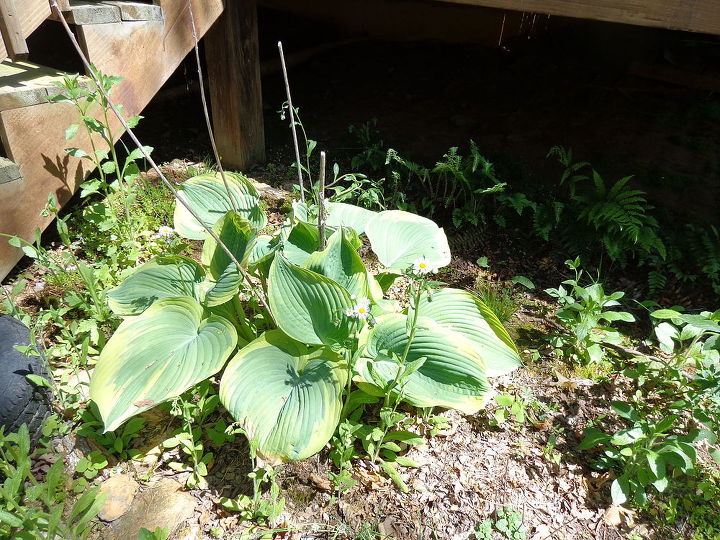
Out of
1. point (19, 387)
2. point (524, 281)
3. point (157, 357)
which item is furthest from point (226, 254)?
point (524, 281)

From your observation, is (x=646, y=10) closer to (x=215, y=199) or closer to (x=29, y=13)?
(x=215, y=199)

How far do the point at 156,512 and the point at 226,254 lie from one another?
3.48 feet

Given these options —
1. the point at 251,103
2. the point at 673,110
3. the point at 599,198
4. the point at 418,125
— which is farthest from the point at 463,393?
the point at 673,110

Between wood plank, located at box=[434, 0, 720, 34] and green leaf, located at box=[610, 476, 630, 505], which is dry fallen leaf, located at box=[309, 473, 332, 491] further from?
wood plank, located at box=[434, 0, 720, 34]

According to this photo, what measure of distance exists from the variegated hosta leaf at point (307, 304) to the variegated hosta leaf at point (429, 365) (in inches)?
6.3

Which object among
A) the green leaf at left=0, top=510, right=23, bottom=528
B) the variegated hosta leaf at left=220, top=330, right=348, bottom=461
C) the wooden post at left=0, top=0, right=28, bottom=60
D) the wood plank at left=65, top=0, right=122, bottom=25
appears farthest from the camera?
the wood plank at left=65, top=0, right=122, bottom=25

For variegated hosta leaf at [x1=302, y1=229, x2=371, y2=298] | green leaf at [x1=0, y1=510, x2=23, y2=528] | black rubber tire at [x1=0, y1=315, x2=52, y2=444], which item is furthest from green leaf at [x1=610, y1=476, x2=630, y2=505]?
black rubber tire at [x1=0, y1=315, x2=52, y2=444]

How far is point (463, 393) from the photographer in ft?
6.46

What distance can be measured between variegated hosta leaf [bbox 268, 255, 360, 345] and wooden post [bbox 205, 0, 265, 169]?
2.08 meters

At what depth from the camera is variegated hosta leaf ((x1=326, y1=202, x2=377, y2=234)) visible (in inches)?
103

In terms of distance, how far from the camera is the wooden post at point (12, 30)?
7.36ft

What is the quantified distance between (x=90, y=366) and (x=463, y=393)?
65.9 inches

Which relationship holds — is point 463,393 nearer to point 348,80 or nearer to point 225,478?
point 225,478

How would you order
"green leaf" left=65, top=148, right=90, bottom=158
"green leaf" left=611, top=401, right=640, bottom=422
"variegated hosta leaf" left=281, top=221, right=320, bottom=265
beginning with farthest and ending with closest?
"green leaf" left=65, top=148, right=90, bottom=158, "variegated hosta leaf" left=281, top=221, right=320, bottom=265, "green leaf" left=611, top=401, right=640, bottom=422
